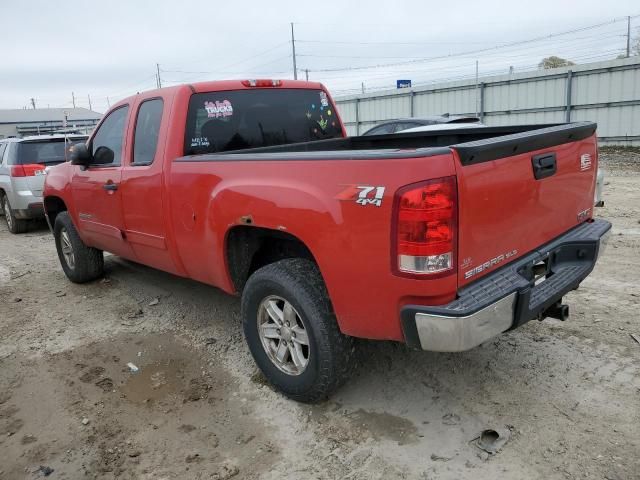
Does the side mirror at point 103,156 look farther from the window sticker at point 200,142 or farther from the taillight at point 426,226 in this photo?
the taillight at point 426,226

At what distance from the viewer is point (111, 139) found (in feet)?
15.9

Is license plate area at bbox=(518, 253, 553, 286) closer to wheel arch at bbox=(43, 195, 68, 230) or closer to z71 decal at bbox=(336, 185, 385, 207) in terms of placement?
z71 decal at bbox=(336, 185, 385, 207)

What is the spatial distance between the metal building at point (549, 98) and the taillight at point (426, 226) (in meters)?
16.8

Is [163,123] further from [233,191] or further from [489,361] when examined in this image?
[489,361]

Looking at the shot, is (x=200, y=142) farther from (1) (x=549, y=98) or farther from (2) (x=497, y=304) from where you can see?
(1) (x=549, y=98)

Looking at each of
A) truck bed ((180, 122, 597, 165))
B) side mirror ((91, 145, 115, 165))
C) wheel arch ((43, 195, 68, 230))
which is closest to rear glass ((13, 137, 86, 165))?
wheel arch ((43, 195, 68, 230))

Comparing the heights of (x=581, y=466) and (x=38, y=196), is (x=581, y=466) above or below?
below

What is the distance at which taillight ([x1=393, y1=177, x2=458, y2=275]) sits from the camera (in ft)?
7.73

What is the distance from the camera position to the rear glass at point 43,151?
372 inches

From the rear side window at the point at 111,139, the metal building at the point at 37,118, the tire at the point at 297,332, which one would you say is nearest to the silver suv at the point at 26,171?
the rear side window at the point at 111,139

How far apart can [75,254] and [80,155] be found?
1414 millimetres

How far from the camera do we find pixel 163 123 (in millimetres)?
3945

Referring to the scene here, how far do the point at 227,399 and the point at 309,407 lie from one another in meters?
0.55

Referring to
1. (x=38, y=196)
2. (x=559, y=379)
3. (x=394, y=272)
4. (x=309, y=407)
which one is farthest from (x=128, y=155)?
(x=38, y=196)
